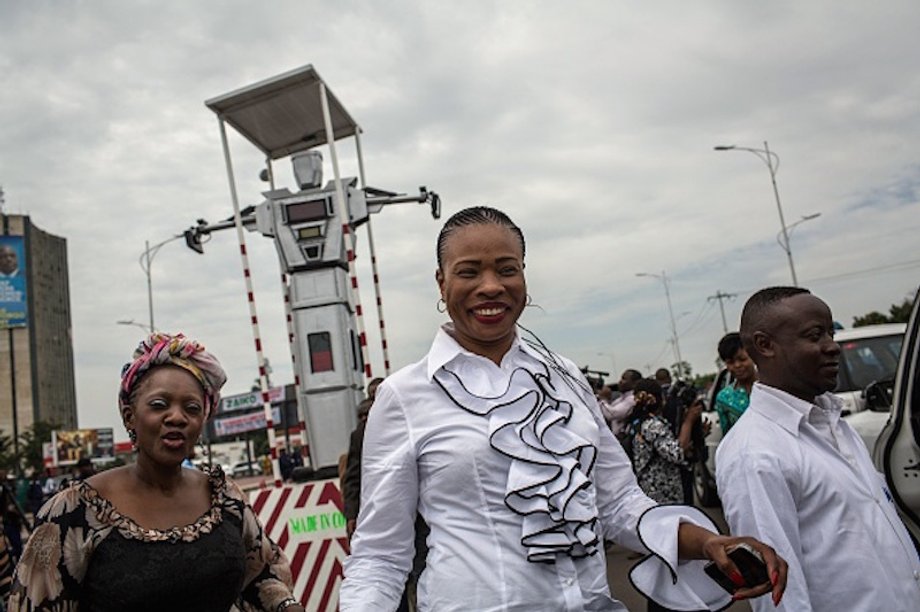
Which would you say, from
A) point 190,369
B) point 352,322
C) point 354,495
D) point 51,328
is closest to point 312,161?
point 352,322

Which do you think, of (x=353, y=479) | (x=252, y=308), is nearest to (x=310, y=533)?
(x=353, y=479)

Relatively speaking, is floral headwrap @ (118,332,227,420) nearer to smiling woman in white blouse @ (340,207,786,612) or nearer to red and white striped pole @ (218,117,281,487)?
smiling woman in white blouse @ (340,207,786,612)

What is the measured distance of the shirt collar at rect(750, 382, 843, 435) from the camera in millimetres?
2420

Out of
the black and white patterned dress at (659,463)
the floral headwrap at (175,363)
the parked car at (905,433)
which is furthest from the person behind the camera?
the black and white patterned dress at (659,463)

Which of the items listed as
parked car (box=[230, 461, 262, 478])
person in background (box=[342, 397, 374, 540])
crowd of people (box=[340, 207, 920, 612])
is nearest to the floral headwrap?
crowd of people (box=[340, 207, 920, 612])

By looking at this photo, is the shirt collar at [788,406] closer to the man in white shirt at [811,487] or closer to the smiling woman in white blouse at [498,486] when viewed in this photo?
the man in white shirt at [811,487]

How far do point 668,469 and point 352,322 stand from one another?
3305 millimetres

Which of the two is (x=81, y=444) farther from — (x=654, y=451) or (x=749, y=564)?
(x=749, y=564)

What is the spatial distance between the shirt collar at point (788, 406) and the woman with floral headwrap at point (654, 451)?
11.8 feet

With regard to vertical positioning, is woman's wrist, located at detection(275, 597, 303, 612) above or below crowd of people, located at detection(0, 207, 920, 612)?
below

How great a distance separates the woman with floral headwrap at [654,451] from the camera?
6094mm

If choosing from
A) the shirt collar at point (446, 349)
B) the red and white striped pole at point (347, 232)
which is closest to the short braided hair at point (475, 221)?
the shirt collar at point (446, 349)

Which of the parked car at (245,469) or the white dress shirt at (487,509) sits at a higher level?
the white dress shirt at (487,509)

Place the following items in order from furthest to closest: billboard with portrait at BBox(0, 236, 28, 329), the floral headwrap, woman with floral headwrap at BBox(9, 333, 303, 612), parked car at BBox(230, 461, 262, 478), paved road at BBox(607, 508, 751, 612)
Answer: parked car at BBox(230, 461, 262, 478) < billboard with portrait at BBox(0, 236, 28, 329) < paved road at BBox(607, 508, 751, 612) < the floral headwrap < woman with floral headwrap at BBox(9, 333, 303, 612)
